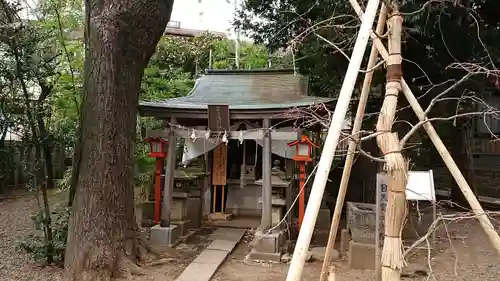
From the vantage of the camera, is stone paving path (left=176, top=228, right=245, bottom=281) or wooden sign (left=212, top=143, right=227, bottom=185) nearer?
stone paving path (left=176, top=228, right=245, bottom=281)

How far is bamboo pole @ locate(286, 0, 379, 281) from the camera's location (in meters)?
1.78

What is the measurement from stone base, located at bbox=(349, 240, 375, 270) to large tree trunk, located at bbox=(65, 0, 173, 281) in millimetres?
3449

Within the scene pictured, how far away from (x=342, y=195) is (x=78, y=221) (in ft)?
13.7

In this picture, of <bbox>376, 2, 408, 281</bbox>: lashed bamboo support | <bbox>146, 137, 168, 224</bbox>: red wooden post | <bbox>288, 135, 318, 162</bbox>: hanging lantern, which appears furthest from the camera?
<bbox>146, 137, 168, 224</bbox>: red wooden post

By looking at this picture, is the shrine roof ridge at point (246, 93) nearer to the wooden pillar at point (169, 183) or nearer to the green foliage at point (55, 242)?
the wooden pillar at point (169, 183)

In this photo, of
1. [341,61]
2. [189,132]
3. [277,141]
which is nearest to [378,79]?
[341,61]

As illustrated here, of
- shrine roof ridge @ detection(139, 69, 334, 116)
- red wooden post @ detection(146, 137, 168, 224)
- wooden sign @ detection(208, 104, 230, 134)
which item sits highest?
shrine roof ridge @ detection(139, 69, 334, 116)

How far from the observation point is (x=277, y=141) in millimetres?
7992

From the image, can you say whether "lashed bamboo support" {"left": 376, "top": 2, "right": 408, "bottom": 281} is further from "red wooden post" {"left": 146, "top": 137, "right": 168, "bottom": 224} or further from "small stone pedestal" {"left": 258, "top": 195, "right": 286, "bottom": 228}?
"red wooden post" {"left": 146, "top": 137, "right": 168, "bottom": 224}

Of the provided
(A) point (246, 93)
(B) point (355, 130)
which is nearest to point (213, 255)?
(A) point (246, 93)

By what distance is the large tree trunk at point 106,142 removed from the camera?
5555mm

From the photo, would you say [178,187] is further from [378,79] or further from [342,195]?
[342,195]

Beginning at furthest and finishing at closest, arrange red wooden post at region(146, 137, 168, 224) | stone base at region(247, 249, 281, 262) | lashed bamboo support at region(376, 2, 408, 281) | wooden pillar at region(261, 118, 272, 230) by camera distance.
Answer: red wooden post at region(146, 137, 168, 224) < wooden pillar at region(261, 118, 272, 230) < stone base at region(247, 249, 281, 262) < lashed bamboo support at region(376, 2, 408, 281)

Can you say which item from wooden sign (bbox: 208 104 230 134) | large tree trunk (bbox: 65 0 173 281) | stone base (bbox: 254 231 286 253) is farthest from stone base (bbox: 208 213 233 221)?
large tree trunk (bbox: 65 0 173 281)
